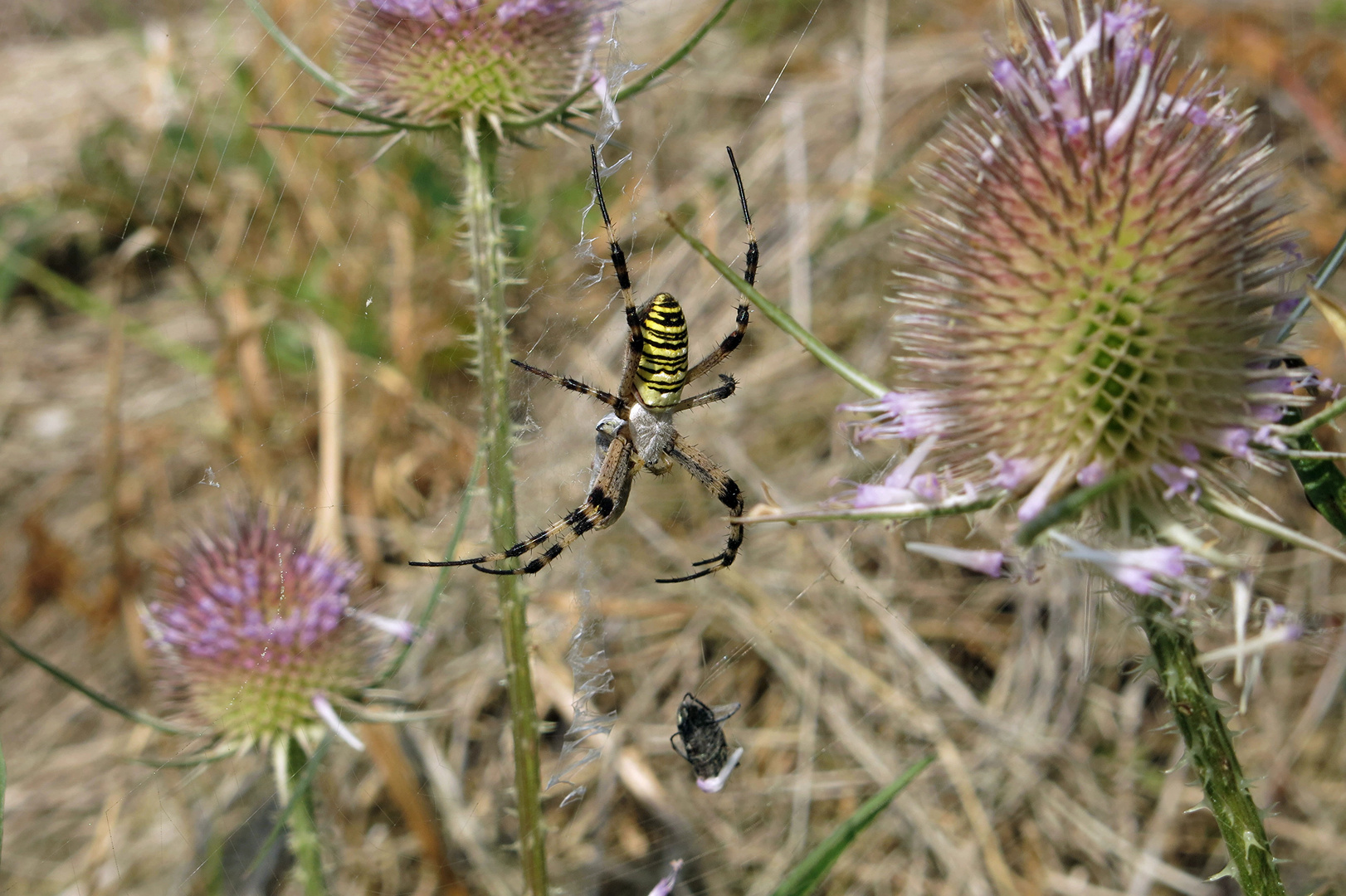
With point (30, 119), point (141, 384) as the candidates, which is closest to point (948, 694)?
point (141, 384)

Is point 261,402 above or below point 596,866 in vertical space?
above

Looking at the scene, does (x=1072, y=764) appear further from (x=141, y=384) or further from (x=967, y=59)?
(x=141, y=384)

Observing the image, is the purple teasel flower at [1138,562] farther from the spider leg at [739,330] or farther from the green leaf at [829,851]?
the spider leg at [739,330]

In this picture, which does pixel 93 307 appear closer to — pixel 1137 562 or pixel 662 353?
pixel 662 353

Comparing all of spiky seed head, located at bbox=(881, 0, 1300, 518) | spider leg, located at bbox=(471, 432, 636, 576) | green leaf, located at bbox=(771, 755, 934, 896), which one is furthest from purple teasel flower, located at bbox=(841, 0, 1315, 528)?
spider leg, located at bbox=(471, 432, 636, 576)

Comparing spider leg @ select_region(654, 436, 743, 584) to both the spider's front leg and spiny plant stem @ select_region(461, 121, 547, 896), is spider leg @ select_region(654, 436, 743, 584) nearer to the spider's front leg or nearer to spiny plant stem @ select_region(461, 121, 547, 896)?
the spider's front leg

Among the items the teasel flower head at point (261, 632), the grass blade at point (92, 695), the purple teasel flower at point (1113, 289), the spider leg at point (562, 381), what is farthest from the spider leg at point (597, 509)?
the purple teasel flower at point (1113, 289)
